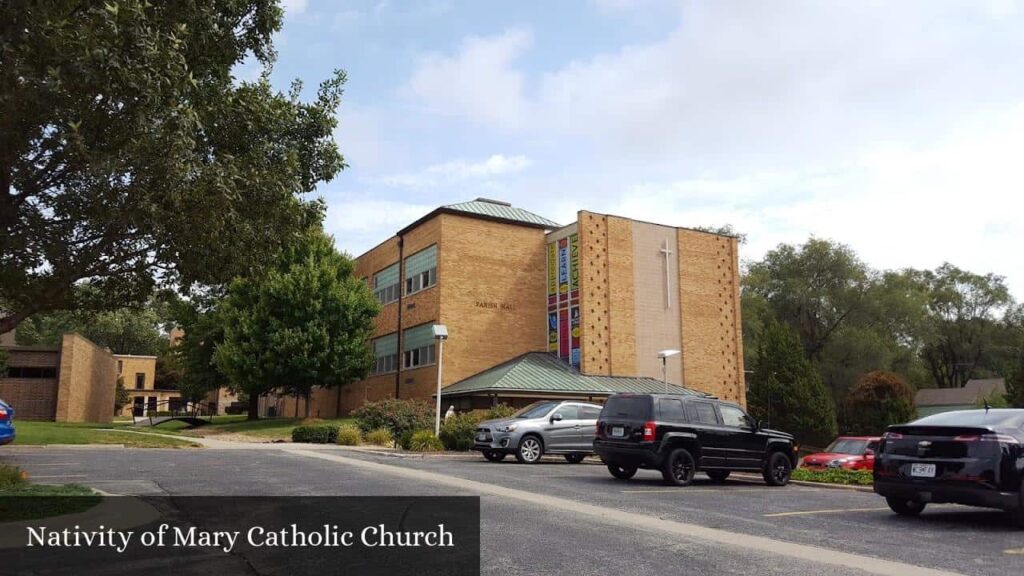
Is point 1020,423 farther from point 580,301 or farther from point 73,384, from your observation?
point 73,384

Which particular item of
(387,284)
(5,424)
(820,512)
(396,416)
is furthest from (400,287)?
(820,512)

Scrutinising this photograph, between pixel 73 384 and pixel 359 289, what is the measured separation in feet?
54.8

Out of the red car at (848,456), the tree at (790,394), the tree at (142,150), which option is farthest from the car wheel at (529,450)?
the tree at (790,394)

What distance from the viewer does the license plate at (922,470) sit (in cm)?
1045

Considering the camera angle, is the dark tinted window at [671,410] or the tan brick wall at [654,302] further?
the tan brick wall at [654,302]

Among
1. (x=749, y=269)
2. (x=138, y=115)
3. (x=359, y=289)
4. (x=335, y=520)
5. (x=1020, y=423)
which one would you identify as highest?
(x=749, y=269)

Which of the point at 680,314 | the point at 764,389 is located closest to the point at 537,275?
the point at 680,314

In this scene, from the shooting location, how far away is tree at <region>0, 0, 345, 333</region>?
8.91m

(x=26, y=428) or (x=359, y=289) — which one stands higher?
(x=359, y=289)

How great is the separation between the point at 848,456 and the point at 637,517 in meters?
14.6

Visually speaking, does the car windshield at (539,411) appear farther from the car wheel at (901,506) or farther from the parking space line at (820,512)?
the car wheel at (901,506)

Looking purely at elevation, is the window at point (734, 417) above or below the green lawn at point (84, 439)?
above

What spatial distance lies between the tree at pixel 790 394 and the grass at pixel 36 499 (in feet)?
128

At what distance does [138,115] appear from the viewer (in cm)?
916
